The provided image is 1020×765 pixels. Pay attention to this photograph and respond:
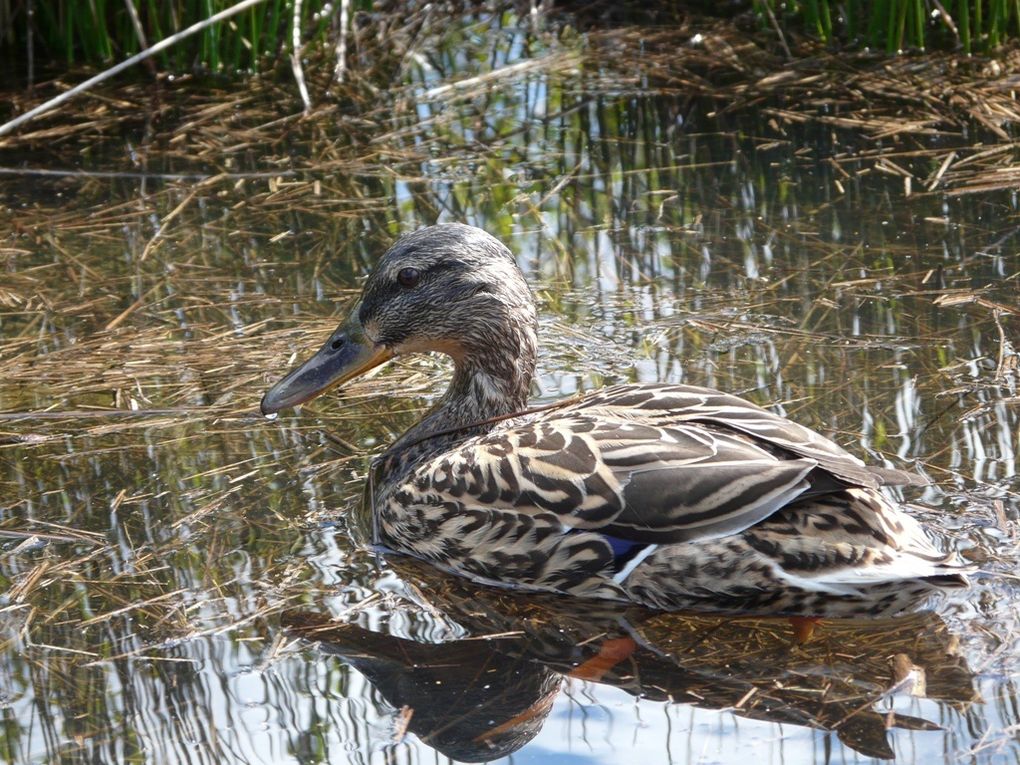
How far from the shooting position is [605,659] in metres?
4.11

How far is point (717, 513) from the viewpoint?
13.5 ft

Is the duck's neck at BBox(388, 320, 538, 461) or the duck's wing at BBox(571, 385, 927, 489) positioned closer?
the duck's wing at BBox(571, 385, 927, 489)

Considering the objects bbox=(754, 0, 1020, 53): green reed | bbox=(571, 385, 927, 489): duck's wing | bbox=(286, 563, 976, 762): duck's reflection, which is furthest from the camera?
bbox=(754, 0, 1020, 53): green reed

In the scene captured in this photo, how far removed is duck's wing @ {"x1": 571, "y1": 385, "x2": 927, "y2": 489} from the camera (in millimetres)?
4156

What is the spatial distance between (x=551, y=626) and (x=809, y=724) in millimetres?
849

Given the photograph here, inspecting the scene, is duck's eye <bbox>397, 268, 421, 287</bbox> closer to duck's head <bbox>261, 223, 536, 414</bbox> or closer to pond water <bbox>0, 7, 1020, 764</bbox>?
duck's head <bbox>261, 223, 536, 414</bbox>

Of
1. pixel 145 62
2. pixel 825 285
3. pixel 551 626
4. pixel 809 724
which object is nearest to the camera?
pixel 809 724

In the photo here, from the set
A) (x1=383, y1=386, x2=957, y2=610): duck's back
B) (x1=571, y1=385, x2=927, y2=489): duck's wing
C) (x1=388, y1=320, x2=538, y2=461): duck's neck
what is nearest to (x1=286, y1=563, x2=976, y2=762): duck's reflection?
(x1=383, y1=386, x2=957, y2=610): duck's back

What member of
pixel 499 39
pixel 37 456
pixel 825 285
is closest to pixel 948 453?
pixel 825 285

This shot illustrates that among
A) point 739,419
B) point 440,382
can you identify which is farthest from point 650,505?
point 440,382

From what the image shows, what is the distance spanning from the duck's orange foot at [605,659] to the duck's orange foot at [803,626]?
44cm

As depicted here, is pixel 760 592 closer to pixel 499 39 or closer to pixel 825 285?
pixel 825 285

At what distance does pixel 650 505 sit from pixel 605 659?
17.3 inches

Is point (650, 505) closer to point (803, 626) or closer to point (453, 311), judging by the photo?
point (803, 626)
